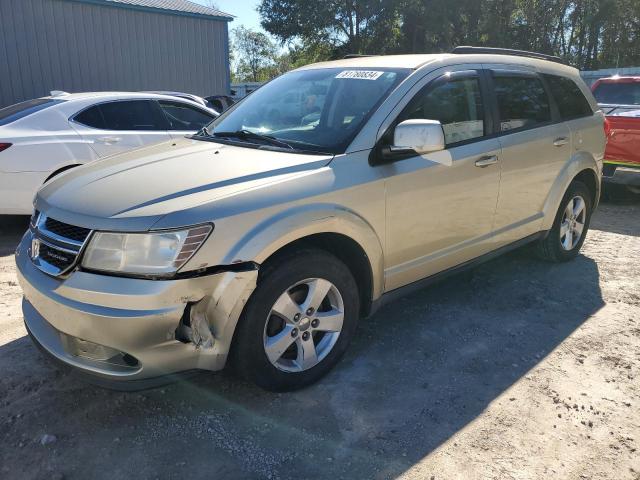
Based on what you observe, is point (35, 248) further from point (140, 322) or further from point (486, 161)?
point (486, 161)

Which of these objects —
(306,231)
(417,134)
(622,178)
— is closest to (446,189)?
(417,134)

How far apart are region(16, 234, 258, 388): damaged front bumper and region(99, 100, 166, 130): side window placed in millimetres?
4199

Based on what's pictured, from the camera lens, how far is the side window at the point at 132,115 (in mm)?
6328

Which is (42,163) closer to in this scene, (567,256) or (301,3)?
(567,256)

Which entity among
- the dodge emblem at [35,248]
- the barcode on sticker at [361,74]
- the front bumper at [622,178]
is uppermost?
the barcode on sticker at [361,74]

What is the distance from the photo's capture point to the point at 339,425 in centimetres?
270

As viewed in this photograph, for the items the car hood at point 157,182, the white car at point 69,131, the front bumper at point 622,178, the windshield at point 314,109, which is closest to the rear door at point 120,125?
the white car at point 69,131

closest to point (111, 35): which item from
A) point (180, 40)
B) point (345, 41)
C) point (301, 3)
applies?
point (180, 40)

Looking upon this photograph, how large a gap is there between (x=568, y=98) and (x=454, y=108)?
5.71ft

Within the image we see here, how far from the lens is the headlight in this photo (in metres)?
2.35

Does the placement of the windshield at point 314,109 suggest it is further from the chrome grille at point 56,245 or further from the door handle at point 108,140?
the door handle at point 108,140

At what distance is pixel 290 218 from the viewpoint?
2652 mm

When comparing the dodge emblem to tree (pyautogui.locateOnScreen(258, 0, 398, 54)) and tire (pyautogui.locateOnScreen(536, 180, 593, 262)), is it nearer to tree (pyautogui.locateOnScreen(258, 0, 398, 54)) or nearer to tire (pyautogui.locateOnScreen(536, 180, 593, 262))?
tire (pyautogui.locateOnScreen(536, 180, 593, 262))

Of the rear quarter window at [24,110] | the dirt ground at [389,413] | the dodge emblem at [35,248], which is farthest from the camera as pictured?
the rear quarter window at [24,110]
